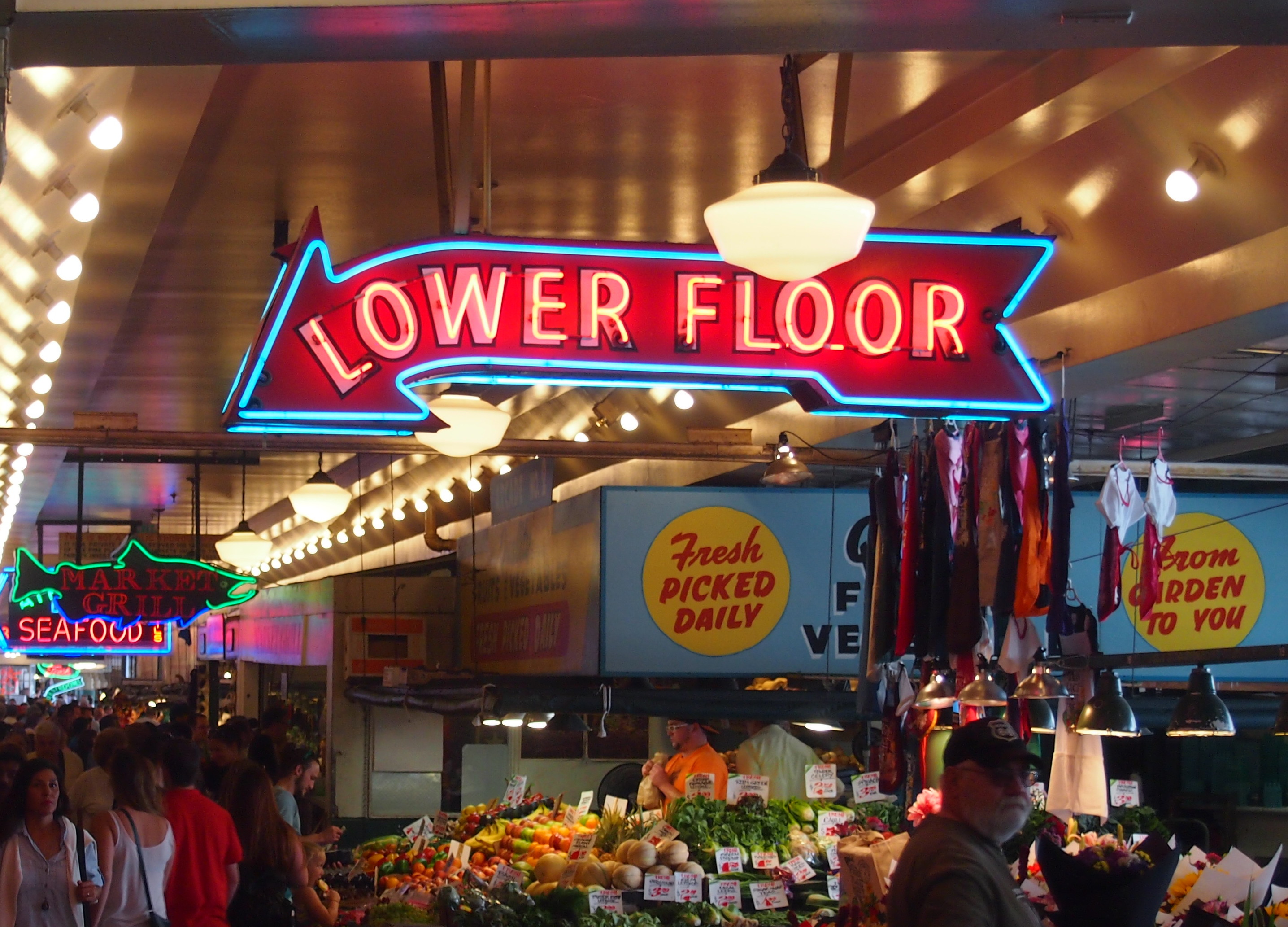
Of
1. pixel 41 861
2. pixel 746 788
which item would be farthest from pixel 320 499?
pixel 41 861

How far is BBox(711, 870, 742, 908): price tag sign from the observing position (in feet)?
26.3

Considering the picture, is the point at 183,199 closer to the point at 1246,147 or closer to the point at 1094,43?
the point at 1246,147

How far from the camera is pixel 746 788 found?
9023 millimetres

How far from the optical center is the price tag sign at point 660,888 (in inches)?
311

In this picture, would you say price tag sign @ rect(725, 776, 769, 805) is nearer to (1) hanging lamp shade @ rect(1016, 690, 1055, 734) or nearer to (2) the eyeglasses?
(1) hanging lamp shade @ rect(1016, 690, 1055, 734)

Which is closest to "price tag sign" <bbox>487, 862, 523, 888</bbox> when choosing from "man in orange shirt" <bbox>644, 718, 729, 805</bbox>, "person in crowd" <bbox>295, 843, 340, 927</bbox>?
"person in crowd" <bbox>295, 843, 340, 927</bbox>

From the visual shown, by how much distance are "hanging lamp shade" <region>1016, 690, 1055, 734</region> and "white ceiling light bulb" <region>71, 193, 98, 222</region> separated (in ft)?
17.6

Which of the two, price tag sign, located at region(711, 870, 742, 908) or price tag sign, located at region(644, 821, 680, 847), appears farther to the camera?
price tag sign, located at region(644, 821, 680, 847)

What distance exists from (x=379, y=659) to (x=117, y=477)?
16.8 feet

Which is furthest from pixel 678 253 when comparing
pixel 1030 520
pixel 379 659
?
pixel 379 659

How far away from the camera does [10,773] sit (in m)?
8.12

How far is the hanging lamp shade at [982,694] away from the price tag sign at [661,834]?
2.21m

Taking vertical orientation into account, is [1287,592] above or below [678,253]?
below

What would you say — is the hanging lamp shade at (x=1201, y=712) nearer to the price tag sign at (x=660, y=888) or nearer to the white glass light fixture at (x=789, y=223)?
the price tag sign at (x=660, y=888)
